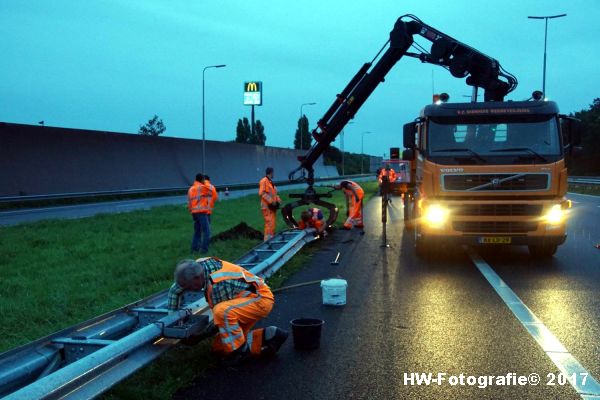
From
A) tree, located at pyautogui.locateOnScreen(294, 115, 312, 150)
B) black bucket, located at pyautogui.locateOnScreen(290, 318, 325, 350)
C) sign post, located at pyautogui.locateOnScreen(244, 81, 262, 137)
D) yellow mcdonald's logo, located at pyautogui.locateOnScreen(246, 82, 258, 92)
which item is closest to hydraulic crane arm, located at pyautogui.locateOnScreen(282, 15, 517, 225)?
black bucket, located at pyautogui.locateOnScreen(290, 318, 325, 350)

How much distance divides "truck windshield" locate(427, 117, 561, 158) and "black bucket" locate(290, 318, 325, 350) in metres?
5.75

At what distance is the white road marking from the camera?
4266mm

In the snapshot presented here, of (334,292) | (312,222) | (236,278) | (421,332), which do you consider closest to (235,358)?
(236,278)

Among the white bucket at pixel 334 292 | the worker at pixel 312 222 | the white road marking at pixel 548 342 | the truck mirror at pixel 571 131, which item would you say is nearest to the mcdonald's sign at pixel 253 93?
the worker at pixel 312 222

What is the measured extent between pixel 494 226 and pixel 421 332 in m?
4.65

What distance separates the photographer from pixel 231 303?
15.9 ft

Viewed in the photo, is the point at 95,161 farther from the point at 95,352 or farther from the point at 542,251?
the point at 95,352

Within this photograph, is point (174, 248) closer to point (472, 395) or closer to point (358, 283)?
point (358, 283)

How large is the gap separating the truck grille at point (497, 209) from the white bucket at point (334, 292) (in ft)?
12.6

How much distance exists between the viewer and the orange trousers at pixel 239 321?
15.6 ft

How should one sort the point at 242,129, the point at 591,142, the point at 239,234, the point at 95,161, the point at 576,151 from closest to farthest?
the point at 576,151 < the point at 239,234 < the point at 95,161 < the point at 591,142 < the point at 242,129

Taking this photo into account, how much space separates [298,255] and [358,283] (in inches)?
113

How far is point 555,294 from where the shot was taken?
296 inches

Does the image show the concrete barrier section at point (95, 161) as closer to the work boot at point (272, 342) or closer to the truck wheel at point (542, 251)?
the truck wheel at point (542, 251)
